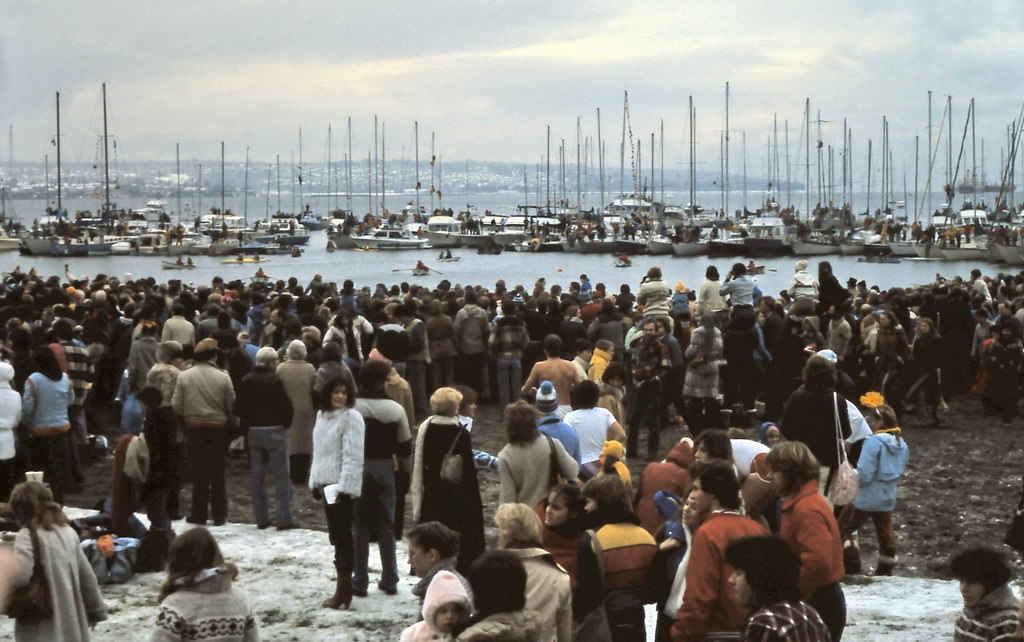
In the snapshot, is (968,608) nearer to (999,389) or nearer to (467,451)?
(467,451)

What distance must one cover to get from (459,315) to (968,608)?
13000mm

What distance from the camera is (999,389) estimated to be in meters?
17.8

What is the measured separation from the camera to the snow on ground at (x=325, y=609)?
8852 mm

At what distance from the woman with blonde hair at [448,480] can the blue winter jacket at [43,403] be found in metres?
4.94

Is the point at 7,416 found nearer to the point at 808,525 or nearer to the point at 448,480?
the point at 448,480

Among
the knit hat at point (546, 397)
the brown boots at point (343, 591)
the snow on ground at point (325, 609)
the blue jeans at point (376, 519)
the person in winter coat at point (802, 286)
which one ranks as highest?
the person in winter coat at point (802, 286)

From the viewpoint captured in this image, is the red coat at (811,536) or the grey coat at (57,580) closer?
the red coat at (811,536)

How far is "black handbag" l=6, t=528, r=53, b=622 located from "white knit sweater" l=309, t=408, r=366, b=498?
263cm

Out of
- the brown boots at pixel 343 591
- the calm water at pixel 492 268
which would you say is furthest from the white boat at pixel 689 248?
the brown boots at pixel 343 591

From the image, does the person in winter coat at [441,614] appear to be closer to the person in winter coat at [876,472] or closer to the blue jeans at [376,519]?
the blue jeans at [376,519]

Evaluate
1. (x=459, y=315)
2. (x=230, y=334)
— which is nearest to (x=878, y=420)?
(x=230, y=334)

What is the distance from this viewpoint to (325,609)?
9.40 m

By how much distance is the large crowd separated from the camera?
587 centimetres

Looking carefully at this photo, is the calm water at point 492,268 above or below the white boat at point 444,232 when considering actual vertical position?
below
